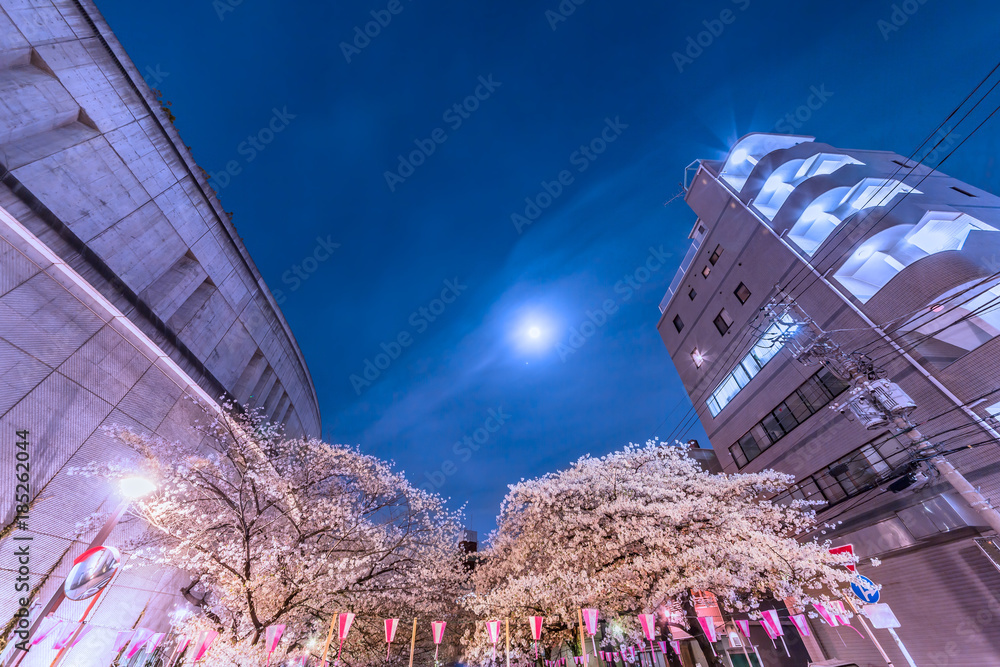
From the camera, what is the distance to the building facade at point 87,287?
1221 cm

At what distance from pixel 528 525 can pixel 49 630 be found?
51.3ft

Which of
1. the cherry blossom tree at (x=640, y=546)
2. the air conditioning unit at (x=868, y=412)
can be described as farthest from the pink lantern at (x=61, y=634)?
the air conditioning unit at (x=868, y=412)

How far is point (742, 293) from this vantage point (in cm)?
2503

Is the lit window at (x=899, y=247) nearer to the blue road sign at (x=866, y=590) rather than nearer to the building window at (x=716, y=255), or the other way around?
the building window at (x=716, y=255)

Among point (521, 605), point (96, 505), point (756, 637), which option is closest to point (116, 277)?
point (96, 505)

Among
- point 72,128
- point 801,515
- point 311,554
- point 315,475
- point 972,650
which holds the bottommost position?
point 972,650

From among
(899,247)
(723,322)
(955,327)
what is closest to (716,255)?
(723,322)

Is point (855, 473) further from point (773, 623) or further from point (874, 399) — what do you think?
point (773, 623)

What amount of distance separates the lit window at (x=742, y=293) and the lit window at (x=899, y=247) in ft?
19.1

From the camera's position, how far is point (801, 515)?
1902 centimetres

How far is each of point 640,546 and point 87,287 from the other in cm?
2406

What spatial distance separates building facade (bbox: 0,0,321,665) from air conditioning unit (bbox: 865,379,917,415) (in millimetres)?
28770

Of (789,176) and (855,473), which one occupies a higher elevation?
(789,176)

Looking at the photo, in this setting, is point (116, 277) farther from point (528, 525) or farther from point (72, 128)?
point (528, 525)
